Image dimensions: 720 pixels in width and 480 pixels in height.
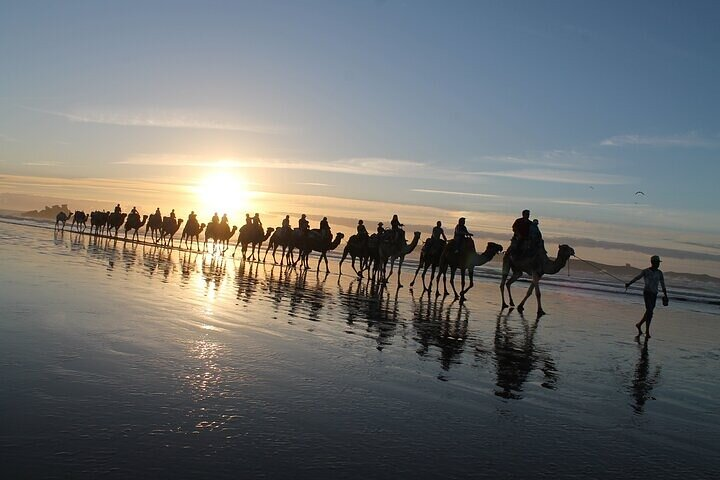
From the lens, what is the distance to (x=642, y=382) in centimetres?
920

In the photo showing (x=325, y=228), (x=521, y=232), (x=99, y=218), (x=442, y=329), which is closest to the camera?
(x=442, y=329)

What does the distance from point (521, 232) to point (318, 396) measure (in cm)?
1408

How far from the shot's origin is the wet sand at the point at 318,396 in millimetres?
4621

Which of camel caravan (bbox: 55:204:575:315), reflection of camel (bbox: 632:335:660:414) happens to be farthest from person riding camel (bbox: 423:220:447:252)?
reflection of camel (bbox: 632:335:660:414)

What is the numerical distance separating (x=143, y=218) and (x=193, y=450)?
47339 millimetres

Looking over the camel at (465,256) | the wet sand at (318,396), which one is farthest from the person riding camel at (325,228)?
the wet sand at (318,396)

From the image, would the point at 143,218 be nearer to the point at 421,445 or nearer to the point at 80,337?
the point at 80,337

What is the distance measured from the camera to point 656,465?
17.4ft

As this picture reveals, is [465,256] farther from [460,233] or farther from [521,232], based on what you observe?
[521,232]

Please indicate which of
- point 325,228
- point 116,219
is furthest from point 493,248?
point 116,219

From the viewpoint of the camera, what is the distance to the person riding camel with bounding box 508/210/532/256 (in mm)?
19266

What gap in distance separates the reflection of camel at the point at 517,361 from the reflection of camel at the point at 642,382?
41.1 inches

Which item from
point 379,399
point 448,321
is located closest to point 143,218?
point 448,321

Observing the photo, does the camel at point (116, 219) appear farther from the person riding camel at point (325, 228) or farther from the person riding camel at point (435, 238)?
the person riding camel at point (435, 238)
